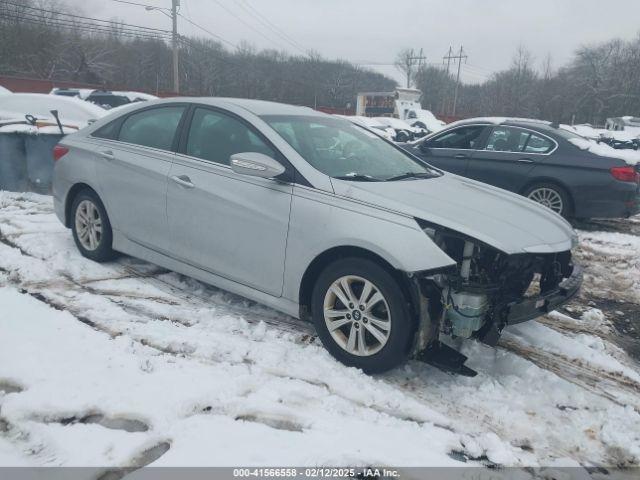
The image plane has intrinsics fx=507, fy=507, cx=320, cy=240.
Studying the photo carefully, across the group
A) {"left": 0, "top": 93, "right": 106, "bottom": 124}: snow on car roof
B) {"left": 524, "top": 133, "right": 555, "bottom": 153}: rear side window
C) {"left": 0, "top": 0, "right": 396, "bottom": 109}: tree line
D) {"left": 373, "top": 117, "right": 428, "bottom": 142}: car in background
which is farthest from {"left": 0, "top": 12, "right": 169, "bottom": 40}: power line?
{"left": 524, "top": 133, "right": 555, "bottom": 153}: rear side window

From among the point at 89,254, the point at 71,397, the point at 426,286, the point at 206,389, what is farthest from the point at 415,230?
the point at 89,254

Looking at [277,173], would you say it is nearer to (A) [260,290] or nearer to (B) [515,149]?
(A) [260,290]

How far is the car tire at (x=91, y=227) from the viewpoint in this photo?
4.81 m

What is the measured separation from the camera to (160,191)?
421 centimetres

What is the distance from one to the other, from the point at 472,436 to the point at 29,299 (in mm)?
3416

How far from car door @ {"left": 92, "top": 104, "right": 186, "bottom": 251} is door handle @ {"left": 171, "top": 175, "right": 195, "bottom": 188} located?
134 millimetres

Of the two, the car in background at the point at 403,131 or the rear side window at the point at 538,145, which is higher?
the car in background at the point at 403,131

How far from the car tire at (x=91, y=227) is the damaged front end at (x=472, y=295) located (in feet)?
10.4

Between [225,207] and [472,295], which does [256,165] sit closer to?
[225,207]

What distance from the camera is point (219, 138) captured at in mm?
4039

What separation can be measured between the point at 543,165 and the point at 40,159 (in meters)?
7.45

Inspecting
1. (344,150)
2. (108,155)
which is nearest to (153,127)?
(108,155)

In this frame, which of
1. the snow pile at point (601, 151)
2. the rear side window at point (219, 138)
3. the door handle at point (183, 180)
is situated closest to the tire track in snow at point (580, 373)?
the rear side window at point (219, 138)

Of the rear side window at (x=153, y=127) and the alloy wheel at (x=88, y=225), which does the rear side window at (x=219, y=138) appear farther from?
the alloy wheel at (x=88, y=225)
